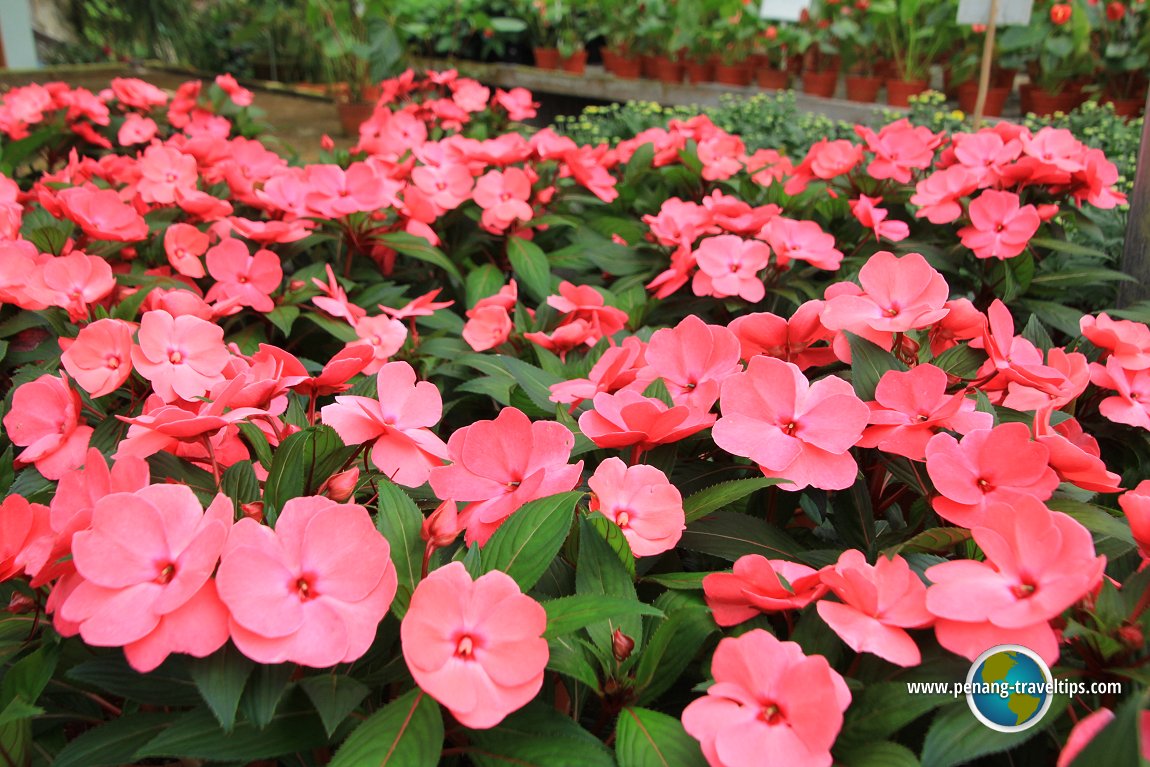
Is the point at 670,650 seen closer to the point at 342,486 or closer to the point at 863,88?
the point at 342,486

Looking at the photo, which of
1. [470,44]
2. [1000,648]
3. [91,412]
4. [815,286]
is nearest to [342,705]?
[1000,648]

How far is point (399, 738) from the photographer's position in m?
0.59

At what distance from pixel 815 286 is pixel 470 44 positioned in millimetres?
7563

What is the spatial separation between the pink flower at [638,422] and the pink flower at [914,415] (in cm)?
17

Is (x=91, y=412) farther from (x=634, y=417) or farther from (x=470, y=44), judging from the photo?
(x=470, y=44)

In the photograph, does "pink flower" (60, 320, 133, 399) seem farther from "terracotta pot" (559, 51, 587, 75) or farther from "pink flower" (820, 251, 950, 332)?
"terracotta pot" (559, 51, 587, 75)

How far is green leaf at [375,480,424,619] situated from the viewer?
0.70 meters

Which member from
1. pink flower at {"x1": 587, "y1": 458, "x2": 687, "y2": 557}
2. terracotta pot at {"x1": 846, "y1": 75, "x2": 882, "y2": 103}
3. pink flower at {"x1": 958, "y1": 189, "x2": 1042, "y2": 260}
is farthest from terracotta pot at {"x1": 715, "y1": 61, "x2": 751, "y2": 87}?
pink flower at {"x1": 587, "y1": 458, "x2": 687, "y2": 557}

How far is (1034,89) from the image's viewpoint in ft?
16.5

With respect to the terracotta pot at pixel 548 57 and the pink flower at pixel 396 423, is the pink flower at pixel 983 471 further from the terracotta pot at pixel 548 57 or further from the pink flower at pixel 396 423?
the terracotta pot at pixel 548 57

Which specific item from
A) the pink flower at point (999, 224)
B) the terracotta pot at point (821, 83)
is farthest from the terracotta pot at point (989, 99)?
the pink flower at point (999, 224)

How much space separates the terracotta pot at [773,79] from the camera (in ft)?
19.3

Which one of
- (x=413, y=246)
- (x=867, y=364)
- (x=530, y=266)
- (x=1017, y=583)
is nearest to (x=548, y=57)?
(x=530, y=266)

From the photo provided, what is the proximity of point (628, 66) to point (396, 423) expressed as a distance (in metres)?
6.41
